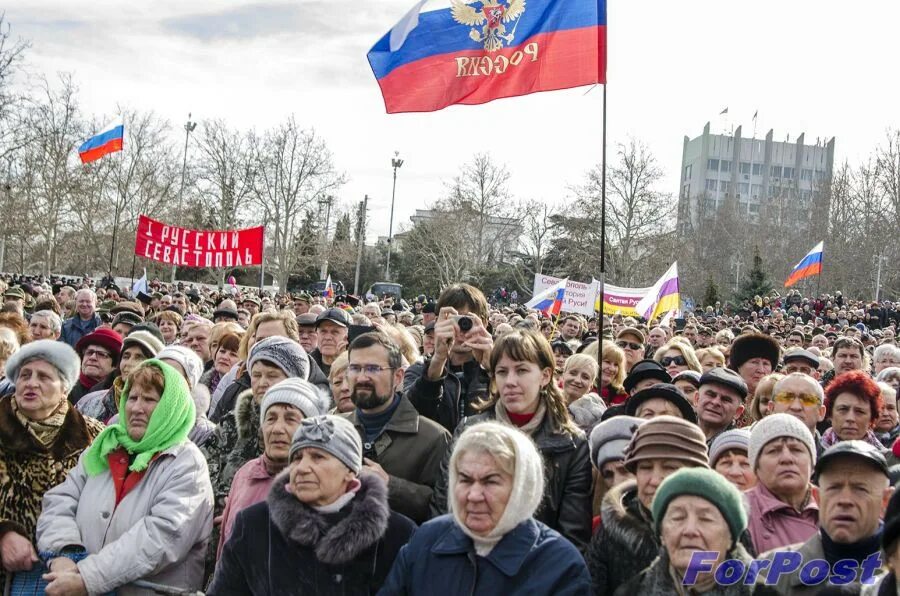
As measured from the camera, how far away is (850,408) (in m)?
5.23

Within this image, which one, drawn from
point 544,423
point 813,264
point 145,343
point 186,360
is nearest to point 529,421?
point 544,423

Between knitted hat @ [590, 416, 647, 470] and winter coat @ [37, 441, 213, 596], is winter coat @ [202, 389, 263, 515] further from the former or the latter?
knitted hat @ [590, 416, 647, 470]

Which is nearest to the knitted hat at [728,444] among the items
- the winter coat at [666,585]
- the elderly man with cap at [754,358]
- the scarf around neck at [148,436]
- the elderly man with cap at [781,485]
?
the elderly man with cap at [781,485]

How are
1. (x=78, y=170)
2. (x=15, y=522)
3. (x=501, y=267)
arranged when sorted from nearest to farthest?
(x=15, y=522) → (x=78, y=170) → (x=501, y=267)

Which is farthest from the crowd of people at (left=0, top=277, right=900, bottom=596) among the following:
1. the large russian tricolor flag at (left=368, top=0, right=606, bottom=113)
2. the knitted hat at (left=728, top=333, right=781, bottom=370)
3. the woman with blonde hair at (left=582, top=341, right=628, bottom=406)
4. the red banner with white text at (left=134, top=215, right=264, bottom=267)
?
the red banner with white text at (left=134, top=215, right=264, bottom=267)

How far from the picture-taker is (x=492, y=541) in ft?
9.88

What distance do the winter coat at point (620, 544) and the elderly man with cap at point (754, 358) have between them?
3.75 meters

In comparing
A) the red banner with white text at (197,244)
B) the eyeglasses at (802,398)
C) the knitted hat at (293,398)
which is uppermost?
the red banner with white text at (197,244)

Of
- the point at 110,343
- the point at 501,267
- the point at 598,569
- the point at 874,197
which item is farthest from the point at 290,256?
the point at 598,569

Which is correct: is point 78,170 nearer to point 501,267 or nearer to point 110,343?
point 501,267

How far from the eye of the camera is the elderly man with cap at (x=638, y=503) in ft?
10.6

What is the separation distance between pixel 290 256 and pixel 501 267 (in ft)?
54.0

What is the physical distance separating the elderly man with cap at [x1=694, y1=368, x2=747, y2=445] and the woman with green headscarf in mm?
2951

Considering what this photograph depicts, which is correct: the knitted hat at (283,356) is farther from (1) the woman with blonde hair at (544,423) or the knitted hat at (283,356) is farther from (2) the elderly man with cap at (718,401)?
(2) the elderly man with cap at (718,401)
